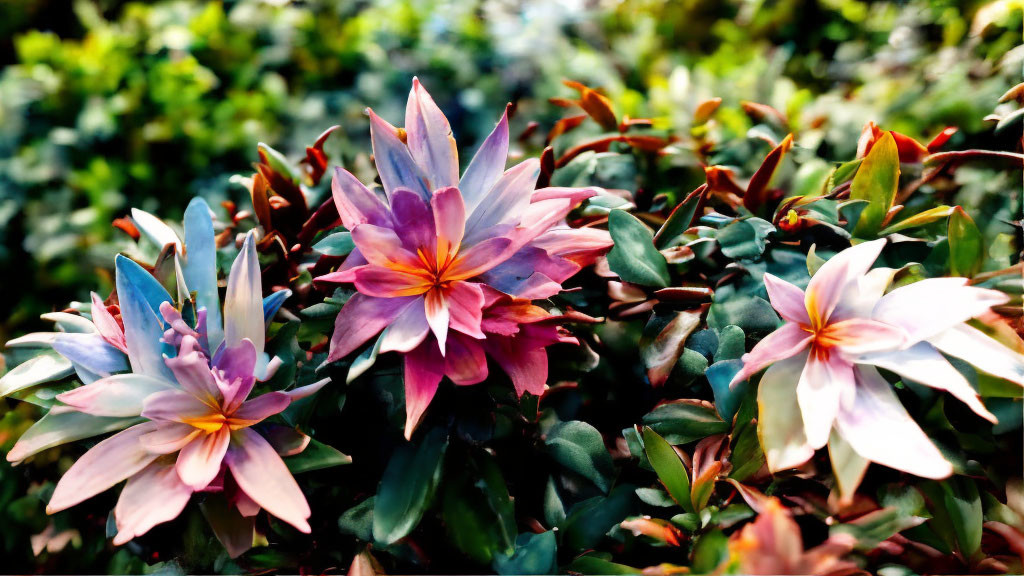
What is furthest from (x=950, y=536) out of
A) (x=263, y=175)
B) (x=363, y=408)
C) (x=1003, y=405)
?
(x=263, y=175)

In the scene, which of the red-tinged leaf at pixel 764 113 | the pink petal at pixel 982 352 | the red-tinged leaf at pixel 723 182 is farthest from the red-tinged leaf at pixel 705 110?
the pink petal at pixel 982 352

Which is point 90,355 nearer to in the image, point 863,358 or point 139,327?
point 139,327

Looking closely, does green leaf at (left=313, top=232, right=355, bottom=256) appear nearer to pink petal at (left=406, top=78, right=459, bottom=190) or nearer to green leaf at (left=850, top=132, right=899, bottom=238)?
pink petal at (left=406, top=78, right=459, bottom=190)

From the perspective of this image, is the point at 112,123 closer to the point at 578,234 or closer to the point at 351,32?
the point at 351,32

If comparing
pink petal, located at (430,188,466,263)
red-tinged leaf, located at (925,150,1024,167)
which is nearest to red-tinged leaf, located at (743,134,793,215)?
red-tinged leaf, located at (925,150,1024,167)

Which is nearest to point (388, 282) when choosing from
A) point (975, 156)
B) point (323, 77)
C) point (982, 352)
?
point (982, 352)
